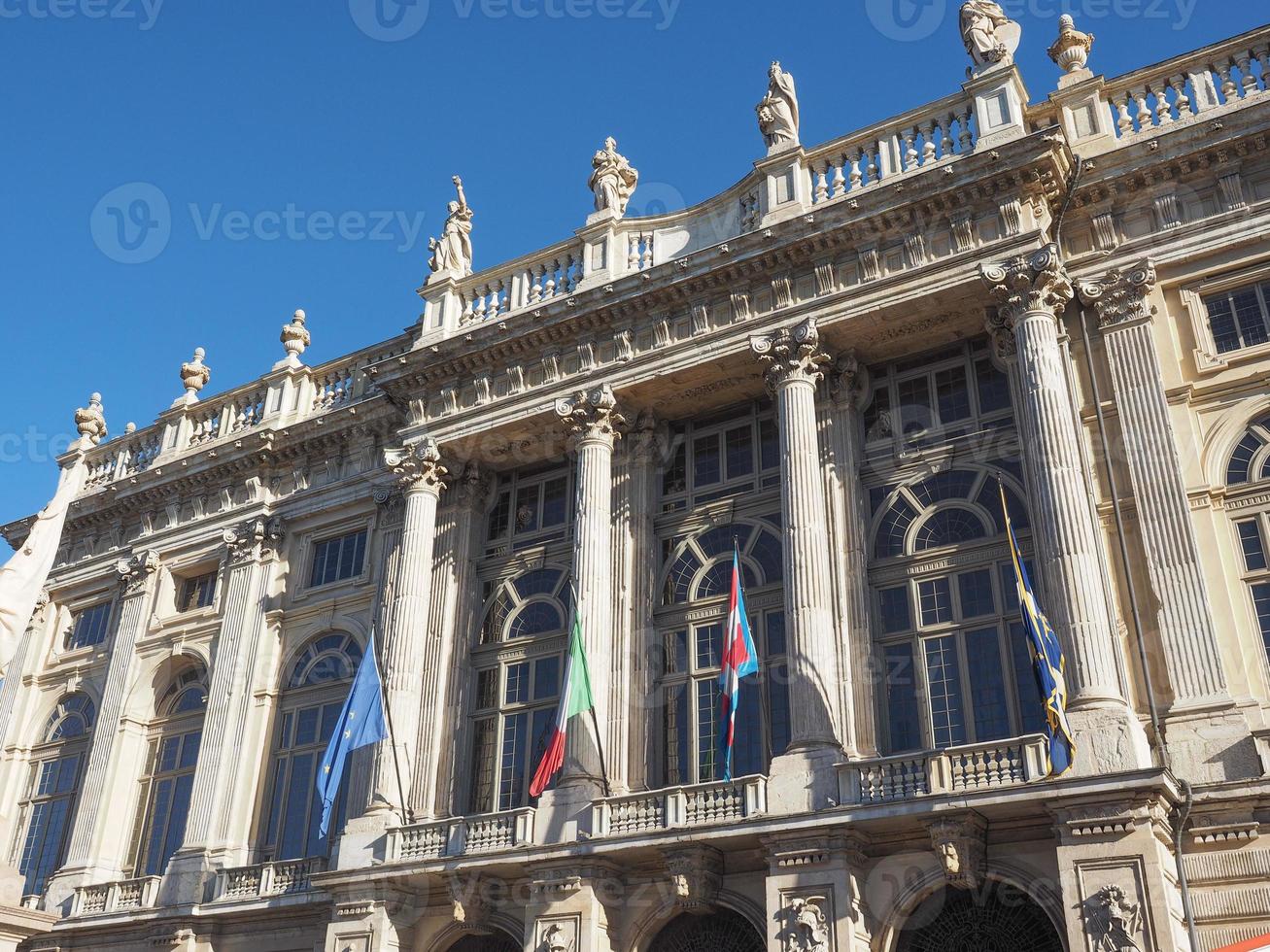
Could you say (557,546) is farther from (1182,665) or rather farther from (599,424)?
(1182,665)

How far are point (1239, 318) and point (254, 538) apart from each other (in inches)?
849

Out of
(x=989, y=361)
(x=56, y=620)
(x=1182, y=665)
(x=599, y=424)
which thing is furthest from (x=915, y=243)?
(x=56, y=620)

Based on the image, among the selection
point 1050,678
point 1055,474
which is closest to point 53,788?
point 1050,678

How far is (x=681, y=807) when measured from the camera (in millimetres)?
19703

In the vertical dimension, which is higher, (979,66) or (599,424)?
(979,66)

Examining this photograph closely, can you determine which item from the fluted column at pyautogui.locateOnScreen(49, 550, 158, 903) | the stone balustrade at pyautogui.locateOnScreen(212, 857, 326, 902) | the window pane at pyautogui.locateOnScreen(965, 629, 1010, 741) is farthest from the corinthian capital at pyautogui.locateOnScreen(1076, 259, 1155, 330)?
the fluted column at pyautogui.locateOnScreen(49, 550, 158, 903)

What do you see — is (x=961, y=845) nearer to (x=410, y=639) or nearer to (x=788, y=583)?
(x=788, y=583)

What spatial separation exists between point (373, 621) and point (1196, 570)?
16110 millimetres

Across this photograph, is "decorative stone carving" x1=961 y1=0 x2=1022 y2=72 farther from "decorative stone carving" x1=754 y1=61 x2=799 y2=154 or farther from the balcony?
the balcony

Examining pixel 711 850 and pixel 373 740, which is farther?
pixel 373 740

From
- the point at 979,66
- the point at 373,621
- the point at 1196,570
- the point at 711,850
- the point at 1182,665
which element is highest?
the point at 979,66

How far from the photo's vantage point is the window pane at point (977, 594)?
67.8 feet

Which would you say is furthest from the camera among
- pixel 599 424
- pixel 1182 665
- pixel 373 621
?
pixel 373 621

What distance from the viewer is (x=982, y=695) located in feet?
65.8
